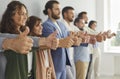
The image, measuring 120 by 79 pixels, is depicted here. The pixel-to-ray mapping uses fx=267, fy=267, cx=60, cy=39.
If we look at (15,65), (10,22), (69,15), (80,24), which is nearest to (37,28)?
(10,22)

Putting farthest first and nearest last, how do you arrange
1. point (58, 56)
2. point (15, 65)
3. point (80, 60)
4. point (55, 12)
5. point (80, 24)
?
point (80, 24) < point (80, 60) < point (55, 12) < point (58, 56) < point (15, 65)

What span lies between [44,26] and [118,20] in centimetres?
362

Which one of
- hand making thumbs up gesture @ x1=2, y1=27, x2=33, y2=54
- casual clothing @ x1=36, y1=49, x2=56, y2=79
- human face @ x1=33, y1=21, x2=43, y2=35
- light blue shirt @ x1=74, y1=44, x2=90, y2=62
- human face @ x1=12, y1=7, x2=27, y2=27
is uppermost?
human face @ x1=12, y1=7, x2=27, y2=27

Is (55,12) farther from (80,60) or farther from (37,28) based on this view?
(80,60)

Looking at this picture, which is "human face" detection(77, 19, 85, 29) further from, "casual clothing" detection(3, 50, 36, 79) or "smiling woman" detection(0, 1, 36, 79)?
"casual clothing" detection(3, 50, 36, 79)

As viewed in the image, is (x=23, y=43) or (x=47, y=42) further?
(x=47, y=42)

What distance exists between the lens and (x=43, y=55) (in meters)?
2.08

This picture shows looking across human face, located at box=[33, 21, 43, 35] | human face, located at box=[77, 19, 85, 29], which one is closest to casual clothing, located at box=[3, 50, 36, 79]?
human face, located at box=[33, 21, 43, 35]

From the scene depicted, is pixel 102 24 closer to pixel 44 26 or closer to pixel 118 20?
pixel 118 20

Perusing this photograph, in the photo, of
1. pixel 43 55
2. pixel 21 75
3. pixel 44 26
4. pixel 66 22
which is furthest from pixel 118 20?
pixel 21 75

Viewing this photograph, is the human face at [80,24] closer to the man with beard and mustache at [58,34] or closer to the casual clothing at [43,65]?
the man with beard and mustache at [58,34]

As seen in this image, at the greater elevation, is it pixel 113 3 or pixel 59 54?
pixel 113 3

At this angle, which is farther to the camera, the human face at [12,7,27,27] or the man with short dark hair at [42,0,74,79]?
the man with short dark hair at [42,0,74,79]

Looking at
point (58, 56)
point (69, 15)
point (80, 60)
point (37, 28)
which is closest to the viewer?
point (37, 28)
